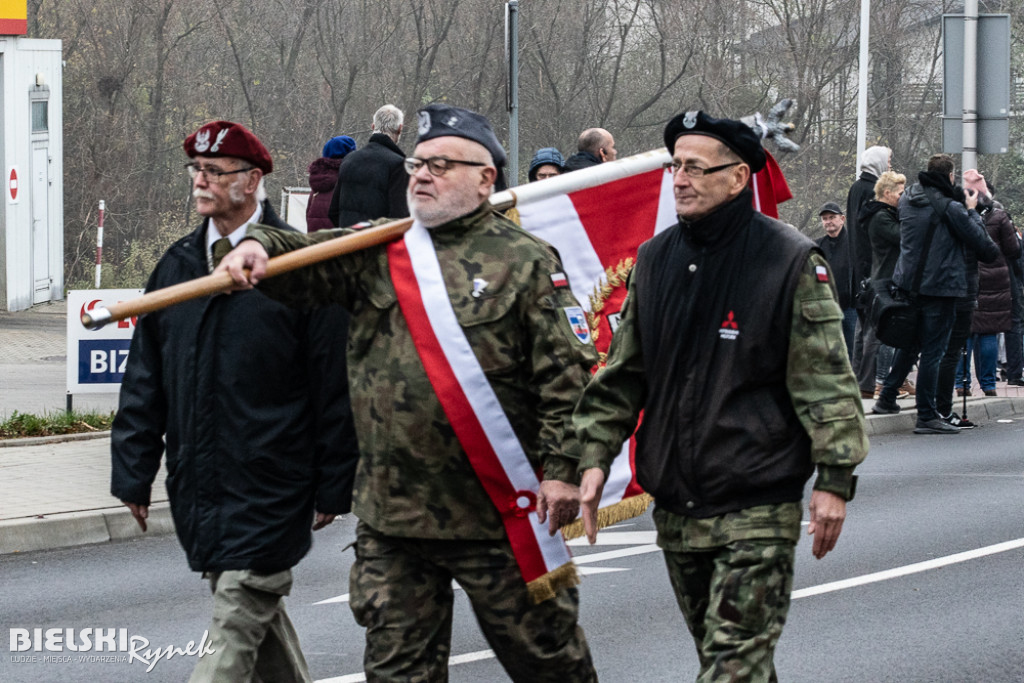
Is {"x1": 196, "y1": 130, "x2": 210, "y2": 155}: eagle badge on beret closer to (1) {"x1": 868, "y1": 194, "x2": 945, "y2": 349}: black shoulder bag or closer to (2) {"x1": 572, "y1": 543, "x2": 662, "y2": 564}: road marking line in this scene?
(2) {"x1": 572, "y1": 543, "x2": 662, "y2": 564}: road marking line

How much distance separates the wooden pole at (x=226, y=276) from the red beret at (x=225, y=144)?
51 centimetres

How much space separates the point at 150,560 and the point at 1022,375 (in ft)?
35.3

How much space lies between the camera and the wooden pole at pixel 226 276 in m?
3.68

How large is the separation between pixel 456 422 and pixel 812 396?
37.5 inches

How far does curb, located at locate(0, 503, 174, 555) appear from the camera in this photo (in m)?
8.38

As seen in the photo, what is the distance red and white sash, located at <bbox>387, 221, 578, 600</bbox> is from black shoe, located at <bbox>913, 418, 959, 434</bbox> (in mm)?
9298

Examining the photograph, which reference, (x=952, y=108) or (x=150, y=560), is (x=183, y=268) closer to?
(x=150, y=560)

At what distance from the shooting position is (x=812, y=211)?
30172mm

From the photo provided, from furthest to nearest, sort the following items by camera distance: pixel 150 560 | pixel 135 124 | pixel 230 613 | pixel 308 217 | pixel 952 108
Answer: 1. pixel 135 124
2. pixel 952 108
3. pixel 308 217
4. pixel 150 560
5. pixel 230 613

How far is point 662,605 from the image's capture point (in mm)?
7129

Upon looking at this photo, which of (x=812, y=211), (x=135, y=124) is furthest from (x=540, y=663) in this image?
(x=812, y=211)

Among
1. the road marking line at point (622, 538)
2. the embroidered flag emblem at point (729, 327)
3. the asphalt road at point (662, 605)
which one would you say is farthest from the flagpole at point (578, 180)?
Result: the road marking line at point (622, 538)

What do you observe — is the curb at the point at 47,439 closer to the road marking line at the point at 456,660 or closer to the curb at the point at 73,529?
the curb at the point at 73,529

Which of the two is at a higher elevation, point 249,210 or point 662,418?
point 249,210
